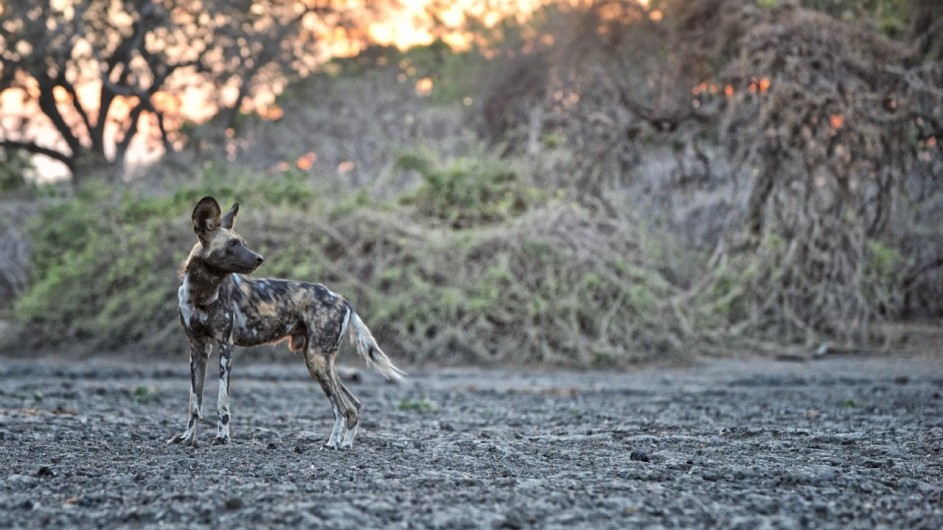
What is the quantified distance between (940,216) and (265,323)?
14.0 m

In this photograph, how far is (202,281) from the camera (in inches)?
255

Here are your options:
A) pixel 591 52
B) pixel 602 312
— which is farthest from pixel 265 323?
pixel 591 52

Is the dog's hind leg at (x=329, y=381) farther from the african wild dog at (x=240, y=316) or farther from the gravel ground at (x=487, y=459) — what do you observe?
the gravel ground at (x=487, y=459)

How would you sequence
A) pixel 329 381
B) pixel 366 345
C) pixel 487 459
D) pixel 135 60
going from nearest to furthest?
pixel 487 459 < pixel 329 381 < pixel 366 345 < pixel 135 60

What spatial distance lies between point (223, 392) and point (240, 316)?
47 cm

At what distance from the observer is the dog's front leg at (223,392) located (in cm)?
660

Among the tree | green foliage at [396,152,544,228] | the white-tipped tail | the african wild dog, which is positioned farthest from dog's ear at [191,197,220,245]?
the tree

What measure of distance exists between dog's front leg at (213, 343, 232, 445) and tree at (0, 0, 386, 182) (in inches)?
900

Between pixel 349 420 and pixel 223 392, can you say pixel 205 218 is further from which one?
pixel 349 420

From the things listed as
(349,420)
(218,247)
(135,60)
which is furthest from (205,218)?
(135,60)

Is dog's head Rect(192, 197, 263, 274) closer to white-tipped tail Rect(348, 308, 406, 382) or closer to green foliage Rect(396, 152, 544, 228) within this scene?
white-tipped tail Rect(348, 308, 406, 382)

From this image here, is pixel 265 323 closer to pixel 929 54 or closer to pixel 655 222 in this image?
pixel 655 222

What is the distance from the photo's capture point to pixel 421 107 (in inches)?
1309

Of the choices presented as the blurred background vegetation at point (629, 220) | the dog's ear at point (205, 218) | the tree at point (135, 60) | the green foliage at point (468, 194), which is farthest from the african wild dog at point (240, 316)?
the tree at point (135, 60)
